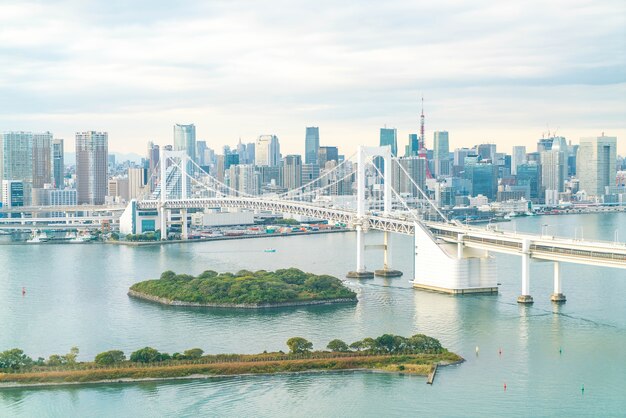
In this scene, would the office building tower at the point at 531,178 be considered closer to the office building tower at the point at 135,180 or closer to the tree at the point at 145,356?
the office building tower at the point at 135,180

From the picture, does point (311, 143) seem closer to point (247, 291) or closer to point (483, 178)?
point (483, 178)

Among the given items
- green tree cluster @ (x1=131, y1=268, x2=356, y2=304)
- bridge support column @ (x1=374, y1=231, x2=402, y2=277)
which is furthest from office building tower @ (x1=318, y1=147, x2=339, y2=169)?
green tree cluster @ (x1=131, y1=268, x2=356, y2=304)

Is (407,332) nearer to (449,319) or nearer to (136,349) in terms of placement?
(449,319)

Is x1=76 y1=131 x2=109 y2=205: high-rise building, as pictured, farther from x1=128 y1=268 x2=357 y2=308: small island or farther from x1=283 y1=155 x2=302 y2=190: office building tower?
x1=128 y1=268 x2=357 y2=308: small island

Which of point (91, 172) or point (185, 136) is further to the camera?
point (185, 136)

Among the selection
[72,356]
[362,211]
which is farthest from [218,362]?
[362,211]

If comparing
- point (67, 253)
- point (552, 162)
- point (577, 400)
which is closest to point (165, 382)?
point (577, 400)
